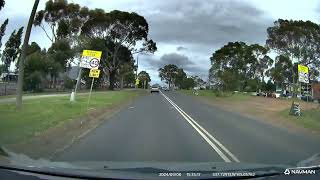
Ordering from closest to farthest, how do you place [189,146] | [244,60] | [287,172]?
[287,172] → [189,146] → [244,60]

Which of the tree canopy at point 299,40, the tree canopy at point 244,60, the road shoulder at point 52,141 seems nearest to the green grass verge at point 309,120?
the road shoulder at point 52,141

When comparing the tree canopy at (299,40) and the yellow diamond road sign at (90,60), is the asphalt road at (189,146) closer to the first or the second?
the yellow diamond road sign at (90,60)

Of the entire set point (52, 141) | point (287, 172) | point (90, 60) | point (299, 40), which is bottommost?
point (52, 141)

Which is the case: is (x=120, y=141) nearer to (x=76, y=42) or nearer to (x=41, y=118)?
(x=41, y=118)

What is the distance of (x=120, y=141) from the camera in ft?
50.6

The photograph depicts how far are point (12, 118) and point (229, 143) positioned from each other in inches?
392

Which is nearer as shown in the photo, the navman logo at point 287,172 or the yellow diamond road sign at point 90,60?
the navman logo at point 287,172

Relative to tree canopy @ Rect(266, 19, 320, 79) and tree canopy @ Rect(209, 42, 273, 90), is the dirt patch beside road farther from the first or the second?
tree canopy @ Rect(209, 42, 273, 90)

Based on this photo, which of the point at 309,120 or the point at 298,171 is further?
the point at 309,120

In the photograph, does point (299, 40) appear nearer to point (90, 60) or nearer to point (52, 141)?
point (90, 60)

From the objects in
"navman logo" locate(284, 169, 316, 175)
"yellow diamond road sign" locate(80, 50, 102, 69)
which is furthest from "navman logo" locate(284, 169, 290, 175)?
"yellow diamond road sign" locate(80, 50, 102, 69)

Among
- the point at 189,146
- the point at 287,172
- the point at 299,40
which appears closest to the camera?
the point at 287,172

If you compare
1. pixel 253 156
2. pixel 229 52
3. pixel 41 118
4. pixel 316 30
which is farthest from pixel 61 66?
pixel 253 156

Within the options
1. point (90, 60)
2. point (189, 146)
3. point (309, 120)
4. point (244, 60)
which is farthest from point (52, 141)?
point (244, 60)
